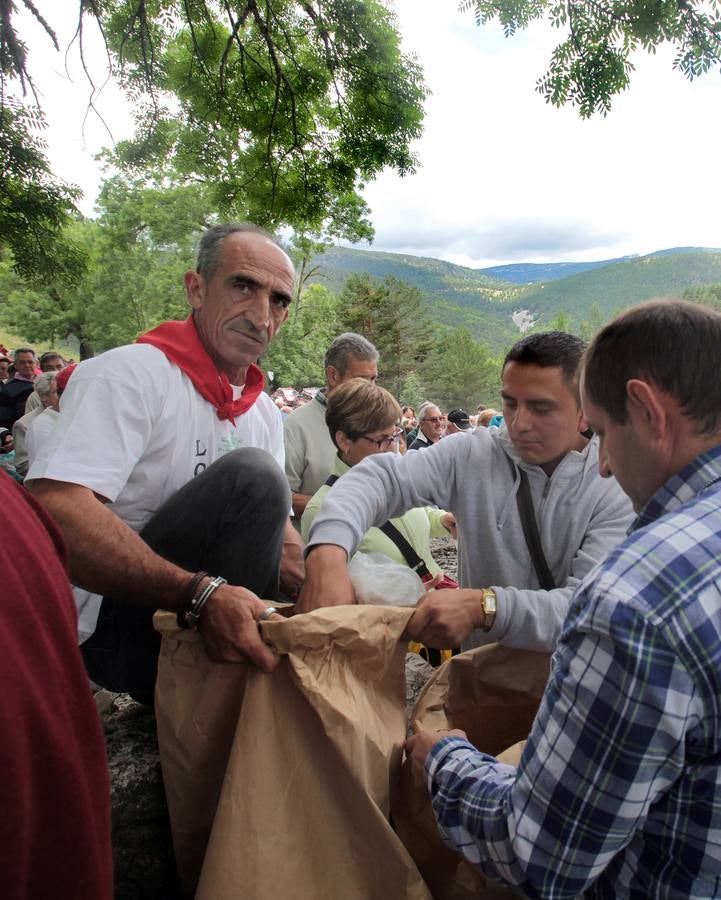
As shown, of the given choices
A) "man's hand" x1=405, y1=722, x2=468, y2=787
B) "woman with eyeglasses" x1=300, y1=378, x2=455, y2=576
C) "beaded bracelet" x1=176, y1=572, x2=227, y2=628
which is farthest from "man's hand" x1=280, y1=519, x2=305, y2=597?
"man's hand" x1=405, y1=722, x2=468, y2=787

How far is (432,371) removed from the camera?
56.3m

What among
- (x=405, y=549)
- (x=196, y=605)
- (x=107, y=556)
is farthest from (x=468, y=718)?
(x=107, y=556)

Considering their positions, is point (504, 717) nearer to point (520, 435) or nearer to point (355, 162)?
point (520, 435)

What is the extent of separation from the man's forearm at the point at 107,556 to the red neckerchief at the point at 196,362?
2.03ft

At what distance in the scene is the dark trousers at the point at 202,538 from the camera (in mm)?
1783

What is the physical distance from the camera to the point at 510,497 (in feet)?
6.30

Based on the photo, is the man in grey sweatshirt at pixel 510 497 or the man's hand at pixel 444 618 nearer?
the man's hand at pixel 444 618

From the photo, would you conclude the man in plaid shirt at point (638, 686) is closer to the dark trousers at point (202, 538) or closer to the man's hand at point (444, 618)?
the man's hand at point (444, 618)

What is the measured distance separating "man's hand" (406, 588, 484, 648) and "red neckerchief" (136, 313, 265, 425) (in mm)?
1107

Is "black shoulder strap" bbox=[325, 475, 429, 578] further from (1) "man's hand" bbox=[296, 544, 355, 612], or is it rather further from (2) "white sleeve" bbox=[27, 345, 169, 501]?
(2) "white sleeve" bbox=[27, 345, 169, 501]

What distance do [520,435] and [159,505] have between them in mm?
1269

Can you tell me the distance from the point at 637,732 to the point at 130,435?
1.57 m

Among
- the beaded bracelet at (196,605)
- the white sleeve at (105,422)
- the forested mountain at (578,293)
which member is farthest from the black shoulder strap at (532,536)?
the forested mountain at (578,293)

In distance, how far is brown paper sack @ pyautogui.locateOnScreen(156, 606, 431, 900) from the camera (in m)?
1.17
